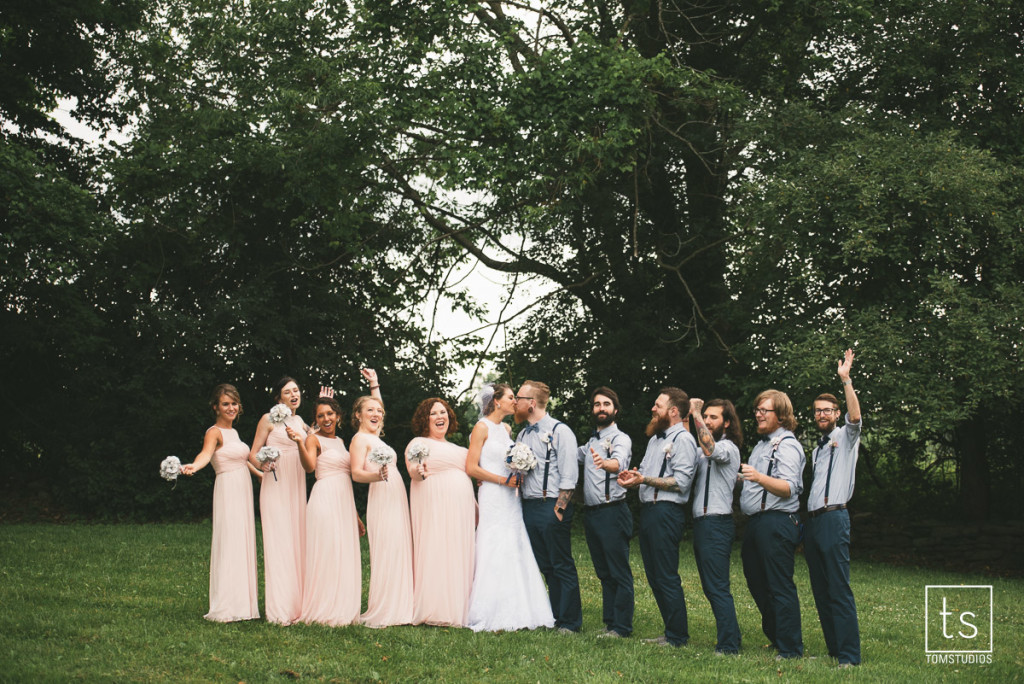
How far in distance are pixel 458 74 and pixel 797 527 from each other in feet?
37.0

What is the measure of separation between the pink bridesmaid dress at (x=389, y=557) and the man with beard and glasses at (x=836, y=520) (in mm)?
3456

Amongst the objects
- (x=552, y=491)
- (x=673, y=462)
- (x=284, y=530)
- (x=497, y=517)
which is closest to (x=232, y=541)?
(x=284, y=530)

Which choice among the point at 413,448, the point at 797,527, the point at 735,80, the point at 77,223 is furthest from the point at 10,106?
the point at 797,527

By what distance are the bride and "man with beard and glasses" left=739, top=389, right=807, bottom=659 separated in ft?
6.33

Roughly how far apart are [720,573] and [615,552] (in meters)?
0.98

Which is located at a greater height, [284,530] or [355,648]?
[284,530]

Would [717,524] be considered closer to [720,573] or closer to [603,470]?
[720,573]

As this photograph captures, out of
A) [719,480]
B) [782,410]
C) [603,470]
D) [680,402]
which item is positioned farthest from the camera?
[603,470]

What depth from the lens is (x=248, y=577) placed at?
8.95 m

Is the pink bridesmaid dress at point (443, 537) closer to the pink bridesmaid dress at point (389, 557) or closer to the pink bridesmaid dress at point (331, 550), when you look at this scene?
the pink bridesmaid dress at point (389, 557)

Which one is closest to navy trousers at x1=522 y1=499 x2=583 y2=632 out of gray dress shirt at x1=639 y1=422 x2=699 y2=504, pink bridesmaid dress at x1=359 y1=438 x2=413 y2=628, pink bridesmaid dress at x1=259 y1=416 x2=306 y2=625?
gray dress shirt at x1=639 y1=422 x2=699 y2=504

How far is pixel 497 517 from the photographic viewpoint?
8.98m

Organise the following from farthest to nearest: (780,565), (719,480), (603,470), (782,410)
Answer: (603,470) < (719,480) < (782,410) < (780,565)

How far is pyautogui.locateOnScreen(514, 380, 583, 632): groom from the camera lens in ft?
29.3
